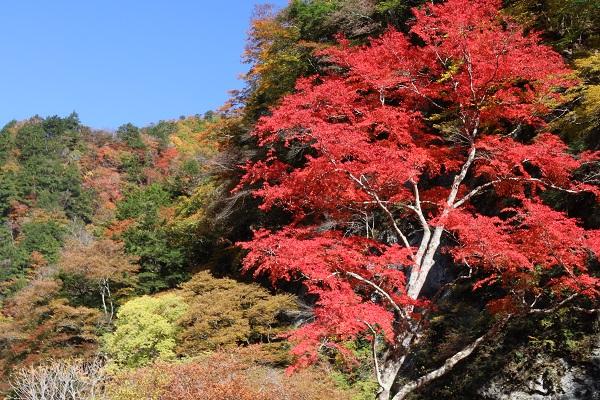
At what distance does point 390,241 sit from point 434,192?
365 centimetres

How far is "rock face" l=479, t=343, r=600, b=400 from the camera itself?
23.7 feet

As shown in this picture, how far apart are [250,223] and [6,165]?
42.8m

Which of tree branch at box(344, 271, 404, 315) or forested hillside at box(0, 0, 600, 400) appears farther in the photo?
tree branch at box(344, 271, 404, 315)

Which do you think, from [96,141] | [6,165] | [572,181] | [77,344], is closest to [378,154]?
[572,181]

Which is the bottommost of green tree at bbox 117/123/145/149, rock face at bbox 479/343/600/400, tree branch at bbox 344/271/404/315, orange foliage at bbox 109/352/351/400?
rock face at bbox 479/343/600/400

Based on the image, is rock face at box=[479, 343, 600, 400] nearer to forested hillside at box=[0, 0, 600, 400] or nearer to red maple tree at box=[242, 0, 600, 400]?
forested hillside at box=[0, 0, 600, 400]

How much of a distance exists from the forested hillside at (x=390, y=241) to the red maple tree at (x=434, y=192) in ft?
0.16

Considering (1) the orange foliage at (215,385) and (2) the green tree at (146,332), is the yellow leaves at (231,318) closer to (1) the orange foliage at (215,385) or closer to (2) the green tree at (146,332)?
(2) the green tree at (146,332)

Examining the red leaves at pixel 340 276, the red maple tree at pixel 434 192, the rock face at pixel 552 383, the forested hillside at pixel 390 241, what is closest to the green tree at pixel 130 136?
the forested hillside at pixel 390 241

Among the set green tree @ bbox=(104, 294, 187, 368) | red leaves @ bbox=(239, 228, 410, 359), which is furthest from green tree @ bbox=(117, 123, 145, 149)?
red leaves @ bbox=(239, 228, 410, 359)

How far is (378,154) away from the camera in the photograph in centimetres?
884

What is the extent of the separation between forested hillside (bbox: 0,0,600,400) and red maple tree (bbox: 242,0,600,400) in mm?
49

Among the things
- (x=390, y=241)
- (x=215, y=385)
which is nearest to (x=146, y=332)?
(x=215, y=385)

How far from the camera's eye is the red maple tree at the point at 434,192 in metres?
7.39
